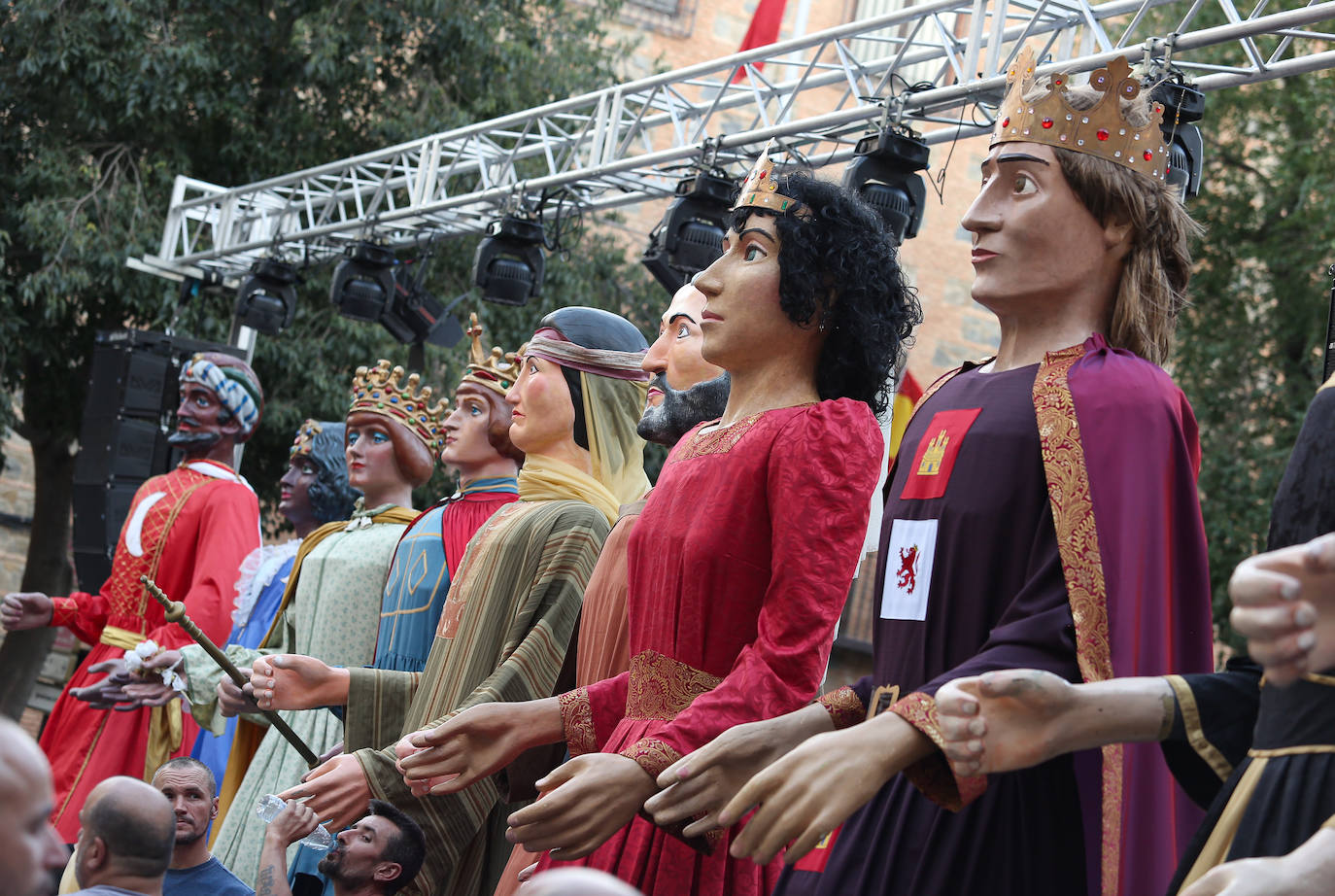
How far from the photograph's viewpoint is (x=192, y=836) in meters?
4.59

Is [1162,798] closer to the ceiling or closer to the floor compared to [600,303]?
closer to the floor

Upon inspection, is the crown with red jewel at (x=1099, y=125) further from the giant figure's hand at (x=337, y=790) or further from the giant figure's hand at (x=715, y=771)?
the giant figure's hand at (x=337, y=790)

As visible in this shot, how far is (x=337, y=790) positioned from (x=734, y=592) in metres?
1.20

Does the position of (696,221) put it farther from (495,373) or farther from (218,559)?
(495,373)

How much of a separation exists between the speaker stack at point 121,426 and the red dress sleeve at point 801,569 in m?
7.28

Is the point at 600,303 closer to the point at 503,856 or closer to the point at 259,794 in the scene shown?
the point at 259,794

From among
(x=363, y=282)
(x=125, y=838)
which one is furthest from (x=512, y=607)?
(x=363, y=282)

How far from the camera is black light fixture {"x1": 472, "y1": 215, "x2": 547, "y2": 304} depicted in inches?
349

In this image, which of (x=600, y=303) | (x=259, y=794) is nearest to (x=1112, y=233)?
(x=259, y=794)

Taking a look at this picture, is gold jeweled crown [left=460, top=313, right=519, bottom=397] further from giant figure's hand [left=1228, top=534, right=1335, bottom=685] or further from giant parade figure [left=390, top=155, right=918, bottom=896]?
giant figure's hand [left=1228, top=534, right=1335, bottom=685]

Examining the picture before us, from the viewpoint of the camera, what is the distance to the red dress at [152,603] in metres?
6.26

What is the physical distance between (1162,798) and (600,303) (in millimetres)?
12313

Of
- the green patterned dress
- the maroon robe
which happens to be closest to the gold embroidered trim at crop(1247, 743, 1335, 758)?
the maroon robe

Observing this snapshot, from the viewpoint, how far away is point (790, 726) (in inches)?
91.8
